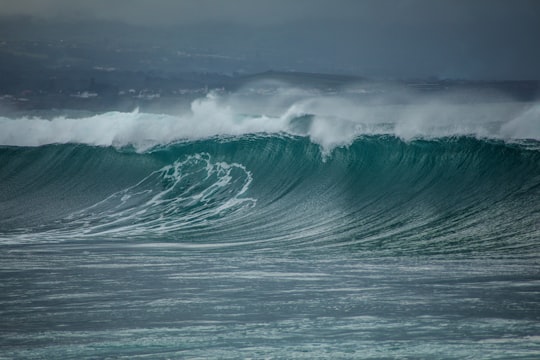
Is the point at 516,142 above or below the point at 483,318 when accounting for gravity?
above

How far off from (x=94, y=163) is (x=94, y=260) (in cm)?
1050

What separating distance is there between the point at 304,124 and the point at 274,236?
6836 millimetres

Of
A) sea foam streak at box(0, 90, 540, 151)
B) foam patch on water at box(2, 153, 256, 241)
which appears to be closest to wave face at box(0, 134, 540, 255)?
foam patch on water at box(2, 153, 256, 241)

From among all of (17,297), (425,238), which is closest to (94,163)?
(425,238)

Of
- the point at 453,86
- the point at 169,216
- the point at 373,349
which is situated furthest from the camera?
the point at 453,86

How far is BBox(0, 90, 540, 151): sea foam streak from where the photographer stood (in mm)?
17453

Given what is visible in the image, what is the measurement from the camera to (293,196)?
16.5 meters

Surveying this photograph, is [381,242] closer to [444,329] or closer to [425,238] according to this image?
A: [425,238]

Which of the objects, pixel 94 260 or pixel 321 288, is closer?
pixel 321 288

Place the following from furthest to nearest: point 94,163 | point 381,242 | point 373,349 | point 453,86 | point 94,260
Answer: point 453,86 < point 94,163 < point 381,242 < point 94,260 < point 373,349

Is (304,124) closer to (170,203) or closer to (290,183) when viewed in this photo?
(290,183)

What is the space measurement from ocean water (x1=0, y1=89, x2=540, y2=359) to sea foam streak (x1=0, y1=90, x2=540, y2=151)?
0.06 m

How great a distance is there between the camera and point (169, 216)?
52.0 feet

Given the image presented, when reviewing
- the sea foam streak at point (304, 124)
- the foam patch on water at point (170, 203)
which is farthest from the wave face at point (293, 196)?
the sea foam streak at point (304, 124)
